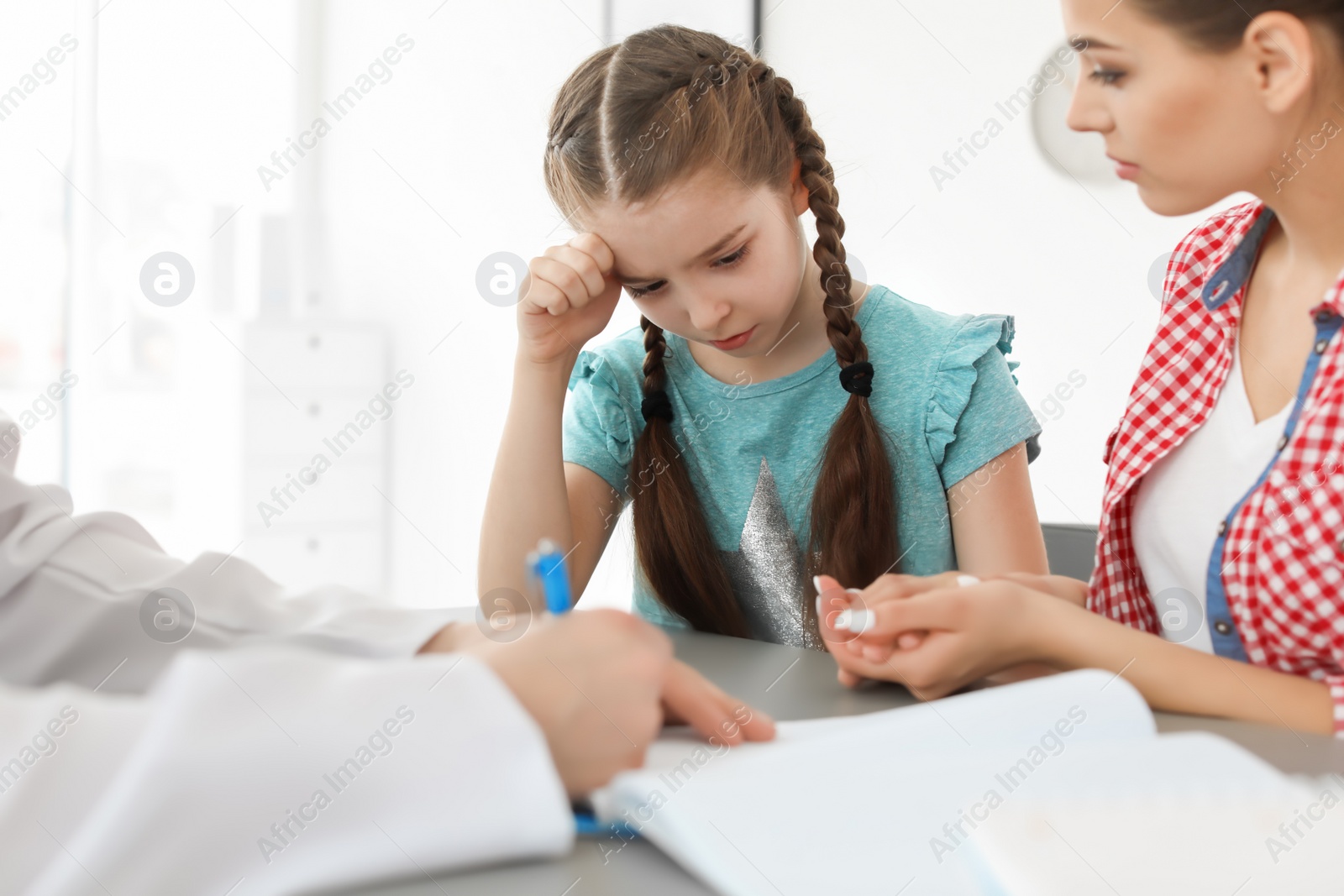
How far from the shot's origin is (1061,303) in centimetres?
277

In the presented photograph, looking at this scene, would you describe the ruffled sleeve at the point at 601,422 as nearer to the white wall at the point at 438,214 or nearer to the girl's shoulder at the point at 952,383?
the girl's shoulder at the point at 952,383

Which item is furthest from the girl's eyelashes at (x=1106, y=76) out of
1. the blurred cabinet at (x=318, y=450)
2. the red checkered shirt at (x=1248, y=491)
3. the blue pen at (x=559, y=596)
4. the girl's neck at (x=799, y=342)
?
the blurred cabinet at (x=318, y=450)

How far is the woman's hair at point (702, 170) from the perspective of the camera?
1072 mm

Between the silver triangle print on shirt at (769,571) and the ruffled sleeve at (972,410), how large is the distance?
0.20 metres

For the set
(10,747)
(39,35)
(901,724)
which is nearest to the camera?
(10,747)

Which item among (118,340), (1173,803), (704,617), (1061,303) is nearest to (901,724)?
(1173,803)

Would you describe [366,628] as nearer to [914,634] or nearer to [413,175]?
[914,634]

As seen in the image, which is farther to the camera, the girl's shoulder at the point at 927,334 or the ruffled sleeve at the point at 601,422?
the ruffled sleeve at the point at 601,422

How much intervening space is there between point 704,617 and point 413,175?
203 cm

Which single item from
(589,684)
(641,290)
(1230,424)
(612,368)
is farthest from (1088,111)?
(612,368)

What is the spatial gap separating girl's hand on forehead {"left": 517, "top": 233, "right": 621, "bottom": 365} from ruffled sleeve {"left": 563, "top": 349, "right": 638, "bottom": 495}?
0.09 m

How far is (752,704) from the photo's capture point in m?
0.70

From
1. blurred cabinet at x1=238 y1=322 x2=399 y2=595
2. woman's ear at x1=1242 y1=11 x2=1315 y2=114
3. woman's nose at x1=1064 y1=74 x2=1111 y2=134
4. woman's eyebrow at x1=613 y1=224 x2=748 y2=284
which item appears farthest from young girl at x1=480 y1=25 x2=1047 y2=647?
blurred cabinet at x1=238 y1=322 x2=399 y2=595

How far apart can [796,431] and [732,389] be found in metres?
0.10
